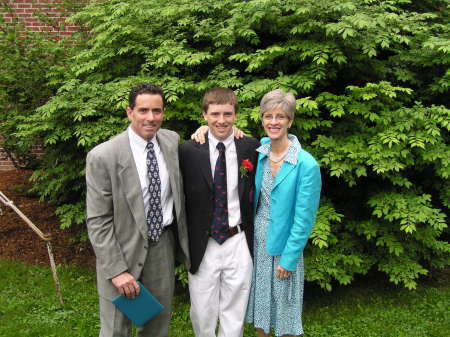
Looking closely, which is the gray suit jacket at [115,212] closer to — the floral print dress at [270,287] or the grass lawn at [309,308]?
the floral print dress at [270,287]

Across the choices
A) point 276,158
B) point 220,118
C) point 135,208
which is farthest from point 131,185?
point 276,158

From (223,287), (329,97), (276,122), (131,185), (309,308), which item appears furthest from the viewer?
(309,308)

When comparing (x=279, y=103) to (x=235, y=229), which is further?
(x=235, y=229)

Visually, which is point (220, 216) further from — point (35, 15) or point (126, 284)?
point (35, 15)

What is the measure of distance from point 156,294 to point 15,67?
4463 millimetres

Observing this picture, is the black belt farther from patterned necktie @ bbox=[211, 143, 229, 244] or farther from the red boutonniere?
the red boutonniere

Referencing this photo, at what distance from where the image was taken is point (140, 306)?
259 cm

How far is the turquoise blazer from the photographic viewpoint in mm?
2598

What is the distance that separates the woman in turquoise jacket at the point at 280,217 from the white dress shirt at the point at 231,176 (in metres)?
0.15

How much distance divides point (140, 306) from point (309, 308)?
2379 mm

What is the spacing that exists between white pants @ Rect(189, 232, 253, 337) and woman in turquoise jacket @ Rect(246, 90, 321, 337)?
0.31 feet

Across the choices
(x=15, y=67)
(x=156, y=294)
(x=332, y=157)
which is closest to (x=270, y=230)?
(x=156, y=294)

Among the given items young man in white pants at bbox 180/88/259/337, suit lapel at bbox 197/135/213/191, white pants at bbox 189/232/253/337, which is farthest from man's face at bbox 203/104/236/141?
white pants at bbox 189/232/253/337

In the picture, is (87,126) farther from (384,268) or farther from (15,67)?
(384,268)
